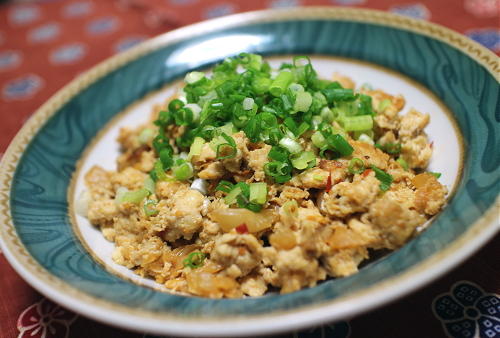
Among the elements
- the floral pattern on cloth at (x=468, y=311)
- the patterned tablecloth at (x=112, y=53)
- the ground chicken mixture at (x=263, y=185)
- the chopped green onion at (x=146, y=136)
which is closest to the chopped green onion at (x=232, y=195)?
the ground chicken mixture at (x=263, y=185)

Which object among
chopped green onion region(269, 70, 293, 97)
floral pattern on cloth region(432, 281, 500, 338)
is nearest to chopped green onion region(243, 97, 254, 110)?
chopped green onion region(269, 70, 293, 97)

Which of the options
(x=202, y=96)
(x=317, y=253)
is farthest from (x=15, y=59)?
(x=317, y=253)

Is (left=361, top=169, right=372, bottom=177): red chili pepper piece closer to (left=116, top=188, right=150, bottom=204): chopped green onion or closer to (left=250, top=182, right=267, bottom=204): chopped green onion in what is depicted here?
(left=250, top=182, right=267, bottom=204): chopped green onion

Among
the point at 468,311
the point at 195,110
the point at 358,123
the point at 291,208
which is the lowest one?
the point at 468,311

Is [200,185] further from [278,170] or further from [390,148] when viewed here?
[390,148]

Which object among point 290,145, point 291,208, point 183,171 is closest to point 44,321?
point 183,171

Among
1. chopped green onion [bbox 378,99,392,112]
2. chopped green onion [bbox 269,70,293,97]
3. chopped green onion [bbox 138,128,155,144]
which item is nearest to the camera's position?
chopped green onion [bbox 269,70,293,97]
